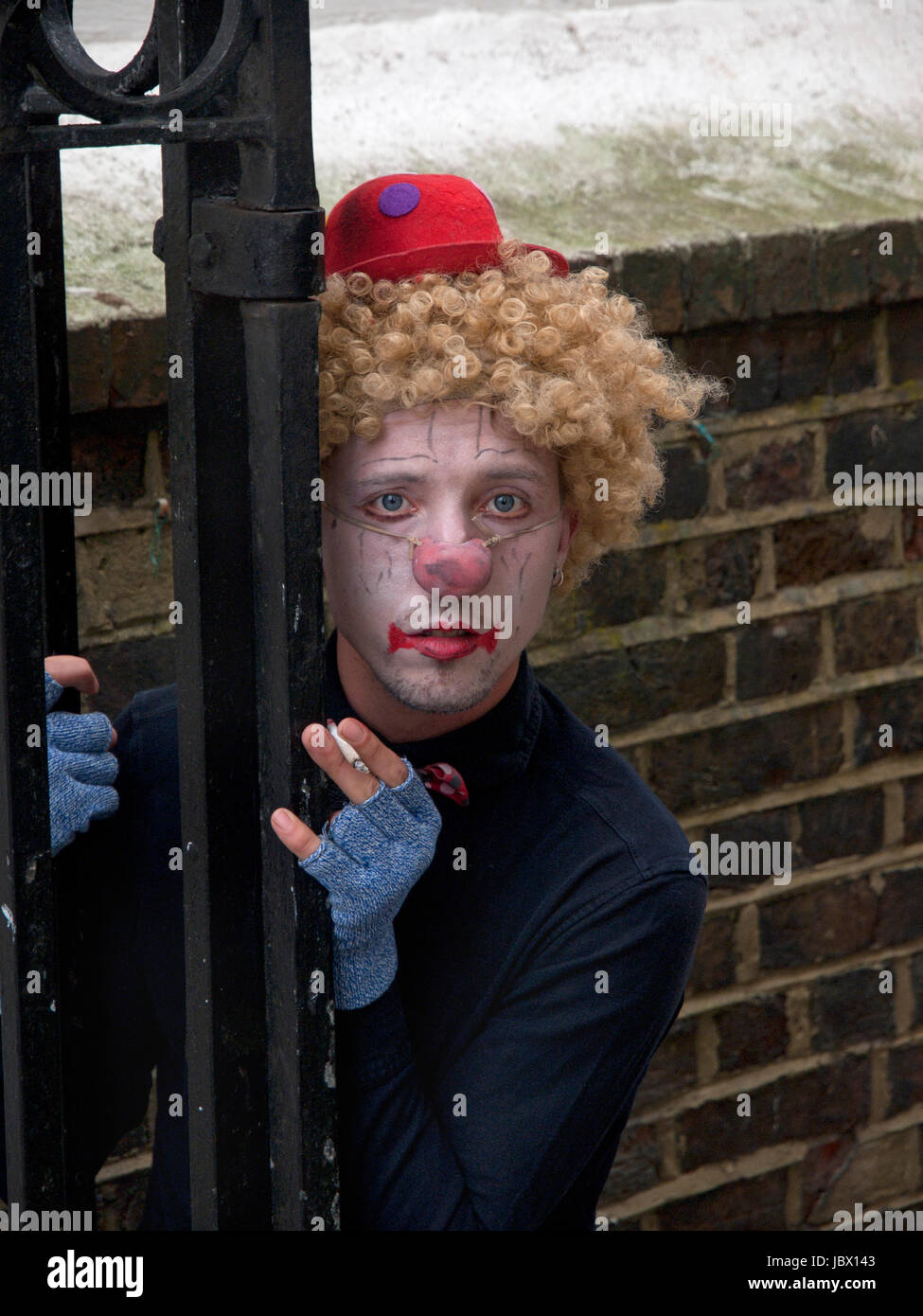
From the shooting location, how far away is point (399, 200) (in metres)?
1.51

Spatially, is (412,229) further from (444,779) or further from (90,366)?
(90,366)

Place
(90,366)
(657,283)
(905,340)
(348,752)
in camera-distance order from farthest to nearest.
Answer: (905,340)
(657,283)
(90,366)
(348,752)

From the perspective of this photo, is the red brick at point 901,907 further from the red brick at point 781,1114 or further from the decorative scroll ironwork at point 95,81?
the decorative scroll ironwork at point 95,81

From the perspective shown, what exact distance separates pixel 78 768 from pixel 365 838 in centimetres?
43

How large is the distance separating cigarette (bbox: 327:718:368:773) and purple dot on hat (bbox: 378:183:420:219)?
1.76 ft

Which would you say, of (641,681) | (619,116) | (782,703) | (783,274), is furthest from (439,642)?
(619,116)

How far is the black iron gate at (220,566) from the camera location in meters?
1.13

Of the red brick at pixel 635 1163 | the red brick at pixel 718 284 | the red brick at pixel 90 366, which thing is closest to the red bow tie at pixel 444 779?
the red brick at pixel 90 366

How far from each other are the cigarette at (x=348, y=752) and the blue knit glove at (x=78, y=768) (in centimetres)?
38

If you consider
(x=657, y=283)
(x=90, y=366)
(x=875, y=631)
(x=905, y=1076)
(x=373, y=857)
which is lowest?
(x=905, y=1076)

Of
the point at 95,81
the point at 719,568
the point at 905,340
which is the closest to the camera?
the point at 95,81

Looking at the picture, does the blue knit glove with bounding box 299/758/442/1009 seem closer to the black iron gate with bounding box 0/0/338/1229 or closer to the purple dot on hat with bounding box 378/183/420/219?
the black iron gate with bounding box 0/0/338/1229
